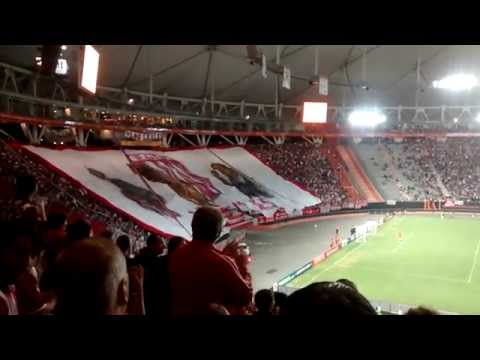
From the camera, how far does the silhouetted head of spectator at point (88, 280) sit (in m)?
1.80

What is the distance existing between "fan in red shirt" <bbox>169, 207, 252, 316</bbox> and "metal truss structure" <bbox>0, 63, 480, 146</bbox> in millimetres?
13700

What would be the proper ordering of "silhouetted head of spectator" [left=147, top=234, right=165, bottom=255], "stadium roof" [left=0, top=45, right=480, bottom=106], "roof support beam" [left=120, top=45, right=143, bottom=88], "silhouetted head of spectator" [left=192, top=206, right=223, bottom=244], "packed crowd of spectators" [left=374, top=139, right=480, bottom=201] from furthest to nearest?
"packed crowd of spectators" [left=374, top=139, right=480, bottom=201], "stadium roof" [left=0, top=45, right=480, bottom=106], "roof support beam" [left=120, top=45, right=143, bottom=88], "silhouetted head of spectator" [left=147, top=234, right=165, bottom=255], "silhouetted head of spectator" [left=192, top=206, right=223, bottom=244]

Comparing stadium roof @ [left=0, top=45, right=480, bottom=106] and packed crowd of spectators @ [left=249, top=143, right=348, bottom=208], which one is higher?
stadium roof @ [left=0, top=45, right=480, bottom=106]

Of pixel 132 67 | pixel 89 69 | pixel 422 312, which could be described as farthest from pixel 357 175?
pixel 422 312

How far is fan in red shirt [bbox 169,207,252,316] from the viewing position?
9.53ft

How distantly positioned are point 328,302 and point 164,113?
33.0m

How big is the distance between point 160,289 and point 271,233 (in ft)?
79.3

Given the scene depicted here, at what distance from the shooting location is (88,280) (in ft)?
5.91

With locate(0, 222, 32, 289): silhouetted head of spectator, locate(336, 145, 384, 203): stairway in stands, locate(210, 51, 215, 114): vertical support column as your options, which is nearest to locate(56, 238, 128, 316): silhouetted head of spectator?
locate(0, 222, 32, 289): silhouetted head of spectator

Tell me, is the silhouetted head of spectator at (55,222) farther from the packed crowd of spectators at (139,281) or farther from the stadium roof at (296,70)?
the stadium roof at (296,70)

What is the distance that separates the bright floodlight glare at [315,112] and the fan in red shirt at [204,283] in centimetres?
2563

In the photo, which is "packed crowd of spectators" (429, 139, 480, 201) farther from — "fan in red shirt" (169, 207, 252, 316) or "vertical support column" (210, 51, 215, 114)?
"fan in red shirt" (169, 207, 252, 316)

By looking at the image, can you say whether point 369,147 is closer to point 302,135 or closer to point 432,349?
point 302,135
